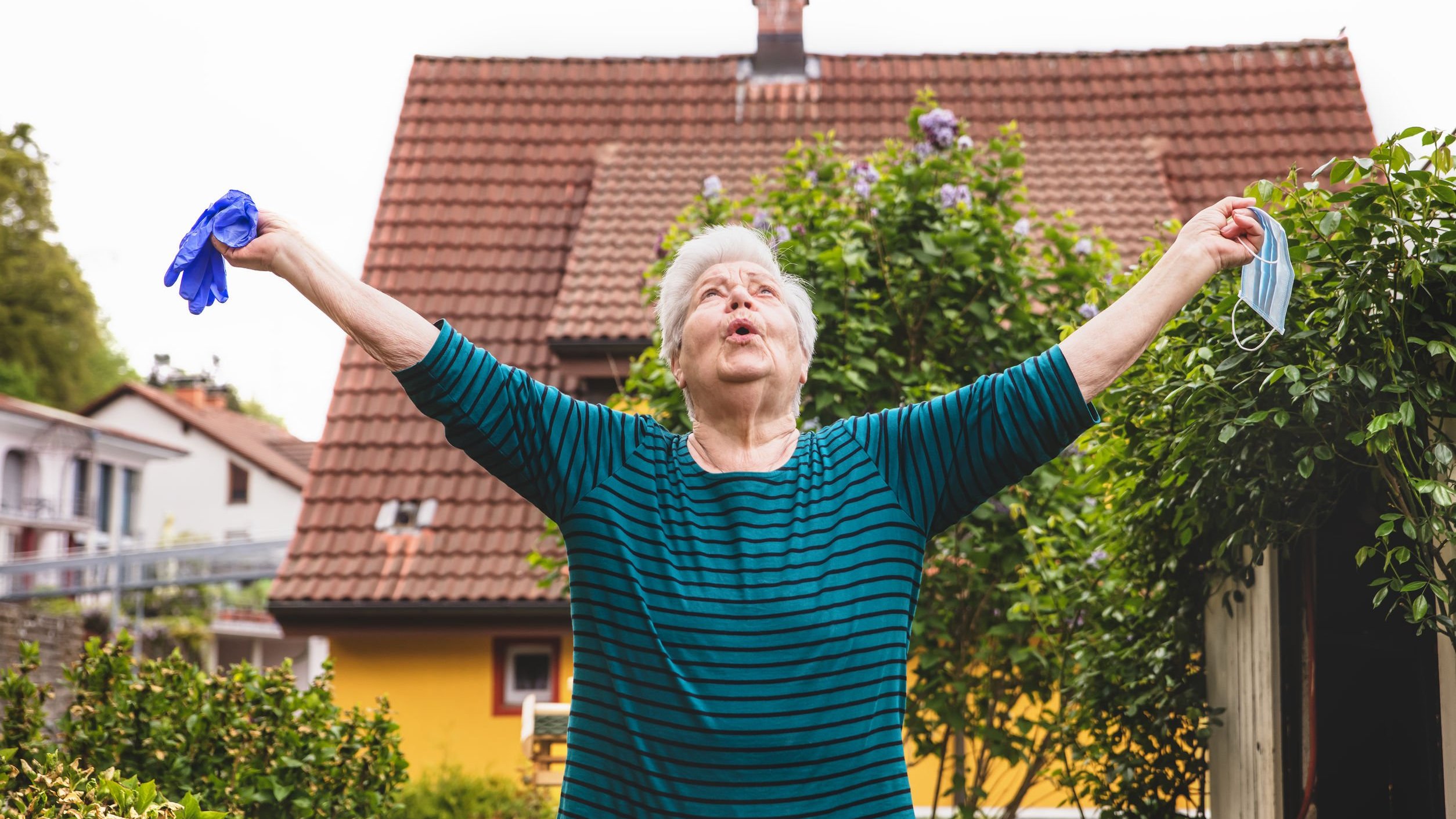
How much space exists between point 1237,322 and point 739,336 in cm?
135

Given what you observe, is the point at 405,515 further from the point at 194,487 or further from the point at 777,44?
the point at 194,487

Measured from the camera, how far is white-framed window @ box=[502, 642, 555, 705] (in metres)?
10.9

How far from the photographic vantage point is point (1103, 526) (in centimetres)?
479

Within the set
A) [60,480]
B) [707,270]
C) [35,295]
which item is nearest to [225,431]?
[60,480]

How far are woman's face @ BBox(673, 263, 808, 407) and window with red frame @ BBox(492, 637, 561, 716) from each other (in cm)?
838

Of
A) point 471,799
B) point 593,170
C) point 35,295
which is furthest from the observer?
point 35,295

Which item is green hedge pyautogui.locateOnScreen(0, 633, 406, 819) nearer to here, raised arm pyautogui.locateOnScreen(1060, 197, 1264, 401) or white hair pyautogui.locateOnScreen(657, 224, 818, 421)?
white hair pyautogui.locateOnScreen(657, 224, 818, 421)

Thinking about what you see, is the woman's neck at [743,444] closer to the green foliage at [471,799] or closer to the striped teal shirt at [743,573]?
the striped teal shirt at [743,573]

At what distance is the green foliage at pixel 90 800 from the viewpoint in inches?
103

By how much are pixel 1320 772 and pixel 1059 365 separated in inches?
77.5

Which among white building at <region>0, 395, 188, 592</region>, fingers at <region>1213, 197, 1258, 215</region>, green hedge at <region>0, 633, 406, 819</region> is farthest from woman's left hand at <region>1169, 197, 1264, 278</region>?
white building at <region>0, 395, 188, 592</region>

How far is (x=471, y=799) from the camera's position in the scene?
1007 centimetres

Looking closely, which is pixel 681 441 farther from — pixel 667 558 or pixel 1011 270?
pixel 1011 270

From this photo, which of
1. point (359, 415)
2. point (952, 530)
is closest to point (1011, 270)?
point (952, 530)
